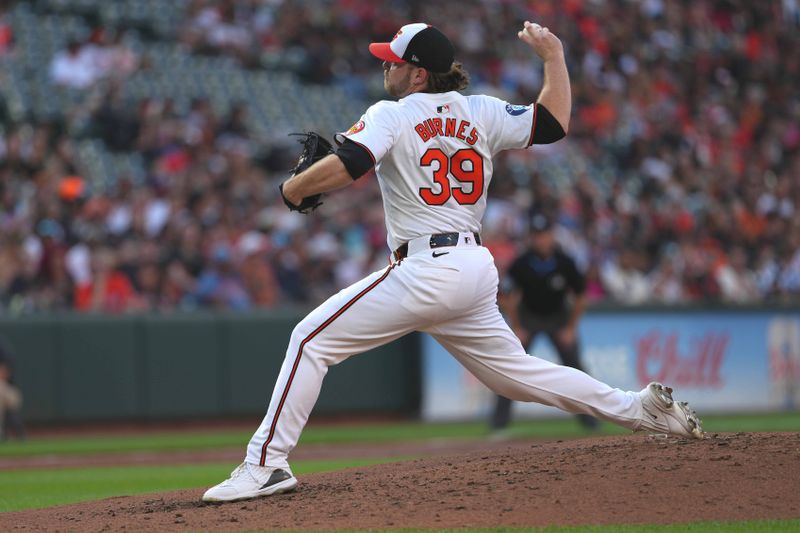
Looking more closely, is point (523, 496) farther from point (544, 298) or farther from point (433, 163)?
point (544, 298)

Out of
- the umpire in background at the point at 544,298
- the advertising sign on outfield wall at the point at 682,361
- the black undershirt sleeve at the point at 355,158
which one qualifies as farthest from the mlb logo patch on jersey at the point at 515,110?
the advertising sign on outfield wall at the point at 682,361

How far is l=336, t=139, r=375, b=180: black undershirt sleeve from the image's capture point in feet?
17.5

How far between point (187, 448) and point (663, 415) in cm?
710

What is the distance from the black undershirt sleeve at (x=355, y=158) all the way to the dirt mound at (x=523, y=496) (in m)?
1.49

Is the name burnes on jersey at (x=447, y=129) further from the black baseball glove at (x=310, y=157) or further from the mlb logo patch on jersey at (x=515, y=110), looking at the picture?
the black baseball glove at (x=310, y=157)

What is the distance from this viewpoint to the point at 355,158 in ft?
17.5

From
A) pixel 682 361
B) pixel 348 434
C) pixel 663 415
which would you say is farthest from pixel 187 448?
pixel 663 415

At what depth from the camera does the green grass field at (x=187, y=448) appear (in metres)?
7.78

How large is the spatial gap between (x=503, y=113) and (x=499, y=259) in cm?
966

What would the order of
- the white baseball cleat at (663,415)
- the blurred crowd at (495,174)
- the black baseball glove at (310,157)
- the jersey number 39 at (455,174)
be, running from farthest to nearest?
1. the blurred crowd at (495,174)
2. the white baseball cleat at (663,415)
3. the jersey number 39 at (455,174)
4. the black baseball glove at (310,157)

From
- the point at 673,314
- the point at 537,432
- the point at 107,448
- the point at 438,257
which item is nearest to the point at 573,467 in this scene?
the point at 438,257

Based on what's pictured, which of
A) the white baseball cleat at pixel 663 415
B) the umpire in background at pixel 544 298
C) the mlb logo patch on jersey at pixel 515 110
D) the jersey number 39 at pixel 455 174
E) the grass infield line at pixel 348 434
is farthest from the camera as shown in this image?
the grass infield line at pixel 348 434

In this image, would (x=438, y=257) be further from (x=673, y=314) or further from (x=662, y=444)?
(x=673, y=314)

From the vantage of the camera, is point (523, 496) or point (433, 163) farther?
point (433, 163)
